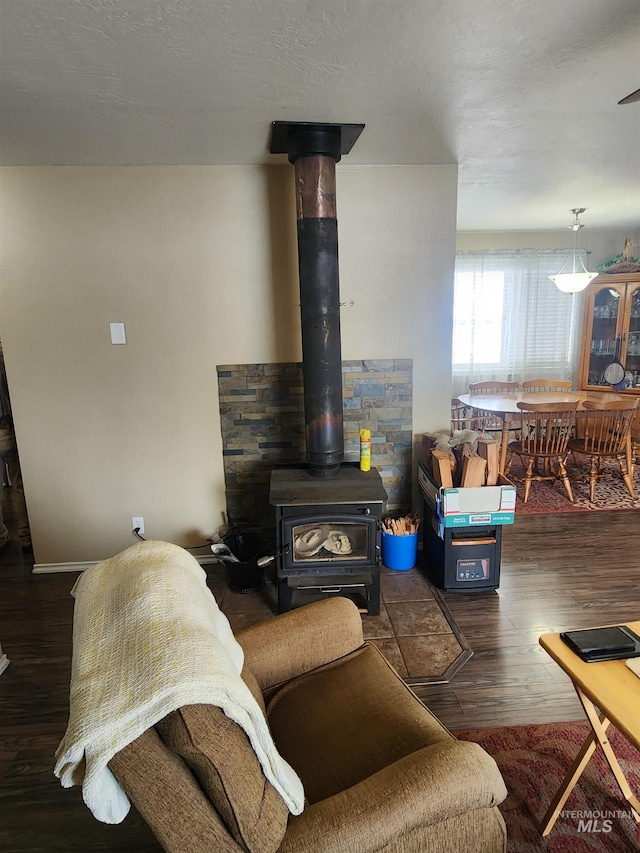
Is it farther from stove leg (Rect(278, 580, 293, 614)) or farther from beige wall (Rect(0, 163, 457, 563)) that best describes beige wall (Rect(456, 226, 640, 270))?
stove leg (Rect(278, 580, 293, 614))

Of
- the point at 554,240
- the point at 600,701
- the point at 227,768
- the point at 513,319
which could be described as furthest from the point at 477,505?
the point at 554,240

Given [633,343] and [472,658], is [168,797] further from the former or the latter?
[633,343]

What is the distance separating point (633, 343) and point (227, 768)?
540cm

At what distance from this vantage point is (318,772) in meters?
1.15

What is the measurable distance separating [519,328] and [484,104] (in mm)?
3648

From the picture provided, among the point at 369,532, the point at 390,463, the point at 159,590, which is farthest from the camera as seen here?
the point at 390,463

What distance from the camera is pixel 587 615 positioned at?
236 centimetres

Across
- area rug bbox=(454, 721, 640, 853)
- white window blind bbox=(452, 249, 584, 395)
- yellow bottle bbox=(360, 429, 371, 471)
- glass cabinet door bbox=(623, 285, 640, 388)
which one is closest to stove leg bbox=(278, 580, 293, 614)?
yellow bottle bbox=(360, 429, 371, 471)

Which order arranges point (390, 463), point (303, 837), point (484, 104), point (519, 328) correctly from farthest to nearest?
point (519, 328) → point (390, 463) → point (484, 104) → point (303, 837)

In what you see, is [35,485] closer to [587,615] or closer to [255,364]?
[255,364]

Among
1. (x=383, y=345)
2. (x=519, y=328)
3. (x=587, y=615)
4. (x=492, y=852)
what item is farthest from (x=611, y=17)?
(x=519, y=328)

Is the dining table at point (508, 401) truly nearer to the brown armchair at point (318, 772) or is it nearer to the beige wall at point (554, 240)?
the beige wall at point (554, 240)

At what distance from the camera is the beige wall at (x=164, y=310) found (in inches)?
101

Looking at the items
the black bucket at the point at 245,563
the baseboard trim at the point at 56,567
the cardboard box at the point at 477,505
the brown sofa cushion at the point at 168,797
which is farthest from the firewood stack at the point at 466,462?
the baseboard trim at the point at 56,567
